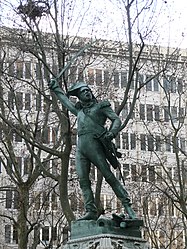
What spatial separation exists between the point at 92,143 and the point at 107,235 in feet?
4.60

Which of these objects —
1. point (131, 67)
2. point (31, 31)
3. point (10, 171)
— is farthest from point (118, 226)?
point (10, 171)

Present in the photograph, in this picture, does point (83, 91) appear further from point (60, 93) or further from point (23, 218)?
point (23, 218)

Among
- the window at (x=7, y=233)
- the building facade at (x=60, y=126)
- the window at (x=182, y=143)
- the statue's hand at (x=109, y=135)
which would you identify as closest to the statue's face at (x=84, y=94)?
the statue's hand at (x=109, y=135)

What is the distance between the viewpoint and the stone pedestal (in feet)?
25.3

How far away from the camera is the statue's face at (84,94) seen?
8711mm

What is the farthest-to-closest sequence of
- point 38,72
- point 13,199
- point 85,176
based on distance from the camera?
point 13,199 < point 38,72 < point 85,176

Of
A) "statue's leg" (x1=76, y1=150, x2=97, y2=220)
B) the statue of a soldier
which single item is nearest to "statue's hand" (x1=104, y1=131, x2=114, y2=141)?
the statue of a soldier

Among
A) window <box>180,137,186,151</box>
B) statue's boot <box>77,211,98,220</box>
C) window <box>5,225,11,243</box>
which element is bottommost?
window <box>5,225,11,243</box>

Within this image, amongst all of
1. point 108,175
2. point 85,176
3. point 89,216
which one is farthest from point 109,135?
point 89,216

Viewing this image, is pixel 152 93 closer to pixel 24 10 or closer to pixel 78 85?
pixel 24 10

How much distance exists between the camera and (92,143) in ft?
27.9

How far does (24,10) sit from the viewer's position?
16969 mm

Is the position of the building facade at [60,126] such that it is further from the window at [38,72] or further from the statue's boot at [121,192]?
the statue's boot at [121,192]

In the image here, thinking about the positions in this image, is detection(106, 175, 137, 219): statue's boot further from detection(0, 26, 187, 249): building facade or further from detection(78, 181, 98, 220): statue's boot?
detection(0, 26, 187, 249): building facade
